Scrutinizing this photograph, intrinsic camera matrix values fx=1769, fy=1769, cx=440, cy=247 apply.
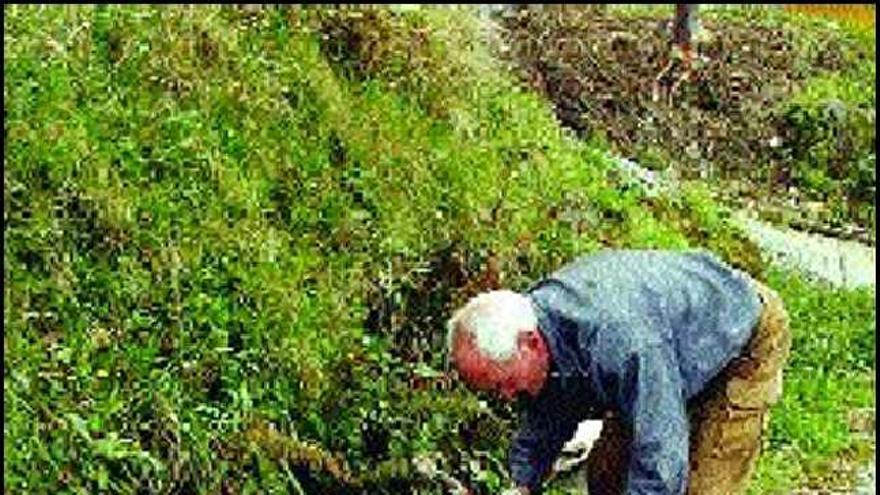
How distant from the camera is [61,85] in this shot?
25.0 ft

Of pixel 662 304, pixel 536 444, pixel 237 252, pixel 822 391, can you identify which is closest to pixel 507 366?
pixel 662 304

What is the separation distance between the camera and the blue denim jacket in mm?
5523

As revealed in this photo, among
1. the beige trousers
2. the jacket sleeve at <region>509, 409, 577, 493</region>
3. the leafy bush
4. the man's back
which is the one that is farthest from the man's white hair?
the leafy bush

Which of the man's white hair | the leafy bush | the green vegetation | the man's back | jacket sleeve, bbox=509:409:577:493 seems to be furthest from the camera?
the green vegetation

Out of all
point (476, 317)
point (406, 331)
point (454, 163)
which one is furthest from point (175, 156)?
point (476, 317)

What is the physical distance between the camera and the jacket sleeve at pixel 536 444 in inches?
245

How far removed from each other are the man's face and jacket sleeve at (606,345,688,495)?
233mm

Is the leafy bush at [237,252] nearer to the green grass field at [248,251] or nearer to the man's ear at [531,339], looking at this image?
the green grass field at [248,251]

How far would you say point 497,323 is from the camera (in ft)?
17.9

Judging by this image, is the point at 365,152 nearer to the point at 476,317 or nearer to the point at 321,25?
the point at 321,25

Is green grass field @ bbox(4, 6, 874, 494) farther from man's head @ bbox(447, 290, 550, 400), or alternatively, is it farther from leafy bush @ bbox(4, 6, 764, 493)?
man's head @ bbox(447, 290, 550, 400)

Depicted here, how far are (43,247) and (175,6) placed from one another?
226 cm

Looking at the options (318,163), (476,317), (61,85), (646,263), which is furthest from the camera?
(318,163)

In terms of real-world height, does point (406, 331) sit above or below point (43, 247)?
below
